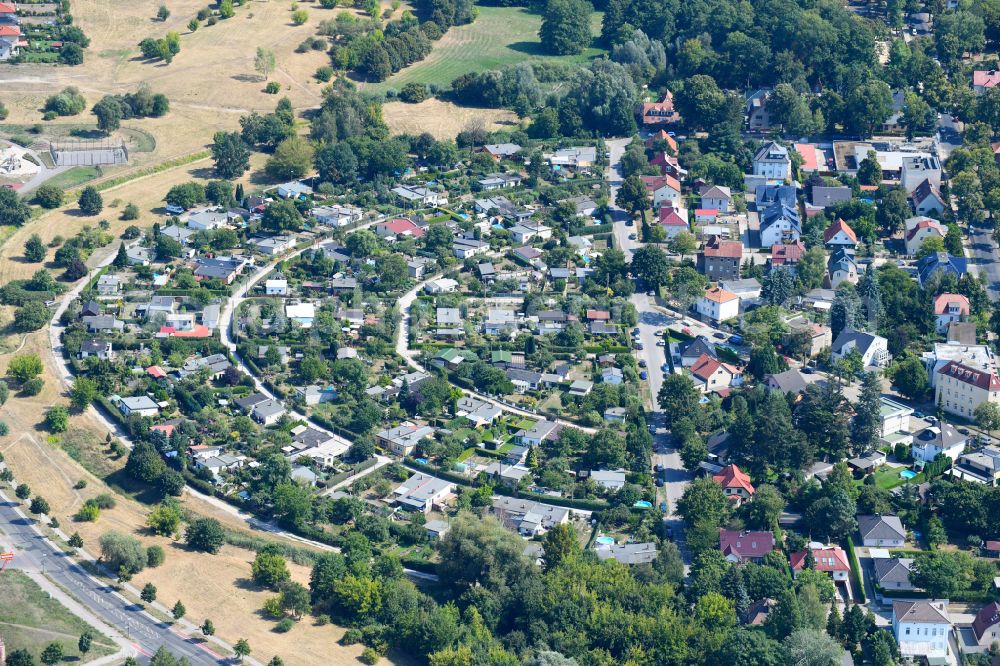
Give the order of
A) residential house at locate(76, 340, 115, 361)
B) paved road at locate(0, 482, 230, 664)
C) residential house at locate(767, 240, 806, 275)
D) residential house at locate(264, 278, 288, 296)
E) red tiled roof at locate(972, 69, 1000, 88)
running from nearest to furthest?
paved road at locate(0, 482, 230, 664) → residential house at locate(76, 340, 115, 361) → residential house at locate(264, 278, 288, 296) → residential house at locate(767, 240, 806, 275) → red tiled roof at locate(972, 69, 1000, 88)

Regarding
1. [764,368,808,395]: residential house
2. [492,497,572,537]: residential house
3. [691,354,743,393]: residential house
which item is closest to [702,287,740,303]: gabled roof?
[691,354,743,393]: residential house

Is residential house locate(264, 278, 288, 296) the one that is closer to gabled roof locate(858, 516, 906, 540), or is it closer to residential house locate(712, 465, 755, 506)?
residential house locate(712, 465, 755, 506)

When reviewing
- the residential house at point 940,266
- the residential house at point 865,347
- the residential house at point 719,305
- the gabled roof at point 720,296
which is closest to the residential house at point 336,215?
the residential house at point 719,305

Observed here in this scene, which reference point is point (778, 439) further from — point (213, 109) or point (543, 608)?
point (213, 109)

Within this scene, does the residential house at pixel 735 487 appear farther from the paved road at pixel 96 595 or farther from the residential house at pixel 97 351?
the residential house at pixel 97 351

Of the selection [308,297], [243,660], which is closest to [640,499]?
[243,660]
